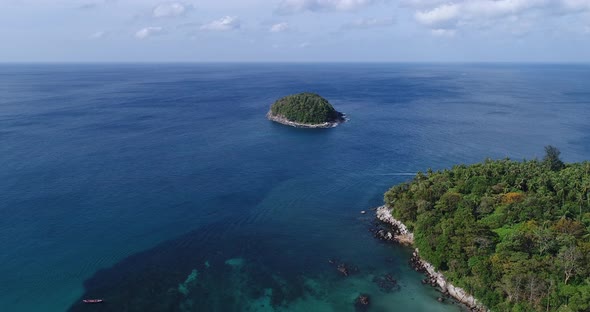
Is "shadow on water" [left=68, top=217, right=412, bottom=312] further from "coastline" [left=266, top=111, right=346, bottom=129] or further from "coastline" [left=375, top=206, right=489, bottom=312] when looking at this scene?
"coastline" [left=266, top=111, right=346, bottom=129]

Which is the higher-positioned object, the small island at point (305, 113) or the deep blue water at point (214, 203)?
the small island at point (305, 113)

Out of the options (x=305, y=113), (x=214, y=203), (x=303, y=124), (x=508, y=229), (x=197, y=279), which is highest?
(x=305, y=113)

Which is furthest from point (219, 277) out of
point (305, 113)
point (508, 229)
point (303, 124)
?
point (305, 113)

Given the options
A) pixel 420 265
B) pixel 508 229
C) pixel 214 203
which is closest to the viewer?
pixel 508 229

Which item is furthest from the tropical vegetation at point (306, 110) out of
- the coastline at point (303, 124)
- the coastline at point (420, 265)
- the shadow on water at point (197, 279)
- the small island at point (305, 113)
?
the shadow on water at point (197, 279)

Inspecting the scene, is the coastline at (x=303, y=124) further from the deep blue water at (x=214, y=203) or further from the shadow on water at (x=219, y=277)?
the shadow on water at (x=219, y=277)

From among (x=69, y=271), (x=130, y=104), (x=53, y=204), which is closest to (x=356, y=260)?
(x=69, y=271)

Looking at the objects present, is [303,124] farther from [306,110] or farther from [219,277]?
[219,277]
